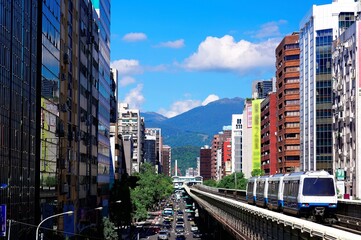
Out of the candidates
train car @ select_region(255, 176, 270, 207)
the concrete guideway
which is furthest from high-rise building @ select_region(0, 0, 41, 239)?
train car @ select_region(255, 176, 270, 207)

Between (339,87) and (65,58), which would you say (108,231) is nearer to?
(65,58)

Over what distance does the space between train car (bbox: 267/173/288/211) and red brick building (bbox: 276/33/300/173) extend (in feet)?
384

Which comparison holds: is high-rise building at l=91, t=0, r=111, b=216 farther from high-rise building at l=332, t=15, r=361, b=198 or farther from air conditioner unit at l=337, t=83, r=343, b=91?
air conditioner unit at l=337, t=83, r=343, b=91

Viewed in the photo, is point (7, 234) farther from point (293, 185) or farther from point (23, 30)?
point (293, 185)

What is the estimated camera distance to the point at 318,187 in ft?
174

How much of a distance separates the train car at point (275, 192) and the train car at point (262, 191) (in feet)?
6.37

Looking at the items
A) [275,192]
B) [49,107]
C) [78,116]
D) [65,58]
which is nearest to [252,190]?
[275,192]

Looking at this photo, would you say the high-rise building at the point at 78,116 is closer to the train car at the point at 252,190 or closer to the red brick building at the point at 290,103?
the train car at the point at 252,190

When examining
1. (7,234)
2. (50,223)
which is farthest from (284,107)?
(7,234)

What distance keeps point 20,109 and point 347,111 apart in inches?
2958

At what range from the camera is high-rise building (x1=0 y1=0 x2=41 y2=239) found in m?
52.8

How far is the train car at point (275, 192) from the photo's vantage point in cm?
6171

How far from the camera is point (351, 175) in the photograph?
392ft

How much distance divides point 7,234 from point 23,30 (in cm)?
1623
